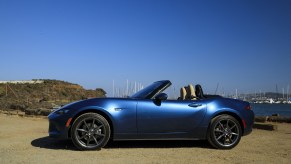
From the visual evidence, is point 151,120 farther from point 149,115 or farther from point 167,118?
point 167,118

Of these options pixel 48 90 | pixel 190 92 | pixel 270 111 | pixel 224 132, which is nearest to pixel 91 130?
pixel 190 92

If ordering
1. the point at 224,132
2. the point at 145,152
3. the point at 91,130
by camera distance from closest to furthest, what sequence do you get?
the point at 145,152 < the point at 91,130 < the point at 224,132

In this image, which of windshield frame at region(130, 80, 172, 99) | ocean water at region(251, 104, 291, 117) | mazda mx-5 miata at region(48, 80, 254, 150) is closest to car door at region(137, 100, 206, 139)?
mazda mx-5 miata at region(48, 80, 254, 150)

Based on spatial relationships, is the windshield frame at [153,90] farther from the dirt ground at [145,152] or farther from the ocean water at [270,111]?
the ocean water at [270,111]

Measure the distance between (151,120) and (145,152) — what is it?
0.65 meters

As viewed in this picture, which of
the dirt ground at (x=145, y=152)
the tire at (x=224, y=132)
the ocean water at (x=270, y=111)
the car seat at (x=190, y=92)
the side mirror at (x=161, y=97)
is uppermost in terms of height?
the car seat at (x=190, y=92)

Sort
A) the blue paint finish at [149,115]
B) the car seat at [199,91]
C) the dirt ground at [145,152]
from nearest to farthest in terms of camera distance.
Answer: the dirt ground at [145,152]
the blue paint finish at [149,115]
the car seat at [199,91]

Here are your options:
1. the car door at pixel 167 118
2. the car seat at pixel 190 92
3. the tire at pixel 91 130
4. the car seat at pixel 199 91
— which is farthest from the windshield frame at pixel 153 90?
the tire at pixel 91 130

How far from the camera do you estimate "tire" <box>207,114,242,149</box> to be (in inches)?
272

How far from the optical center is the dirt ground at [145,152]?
5645mm

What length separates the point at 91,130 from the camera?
6.50 m

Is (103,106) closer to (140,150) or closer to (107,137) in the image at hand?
(107,137)

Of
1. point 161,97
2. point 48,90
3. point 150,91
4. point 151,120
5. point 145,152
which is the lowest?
point 145,152

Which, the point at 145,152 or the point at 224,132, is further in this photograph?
the point at 224,132
